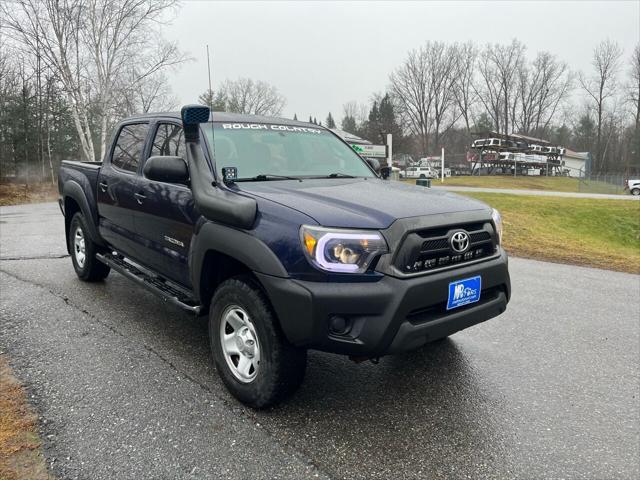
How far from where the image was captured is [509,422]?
9.38ft

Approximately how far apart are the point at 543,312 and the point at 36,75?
34641 mm

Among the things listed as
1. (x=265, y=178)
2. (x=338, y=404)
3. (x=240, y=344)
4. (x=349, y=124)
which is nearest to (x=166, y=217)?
(x=265, y=178)

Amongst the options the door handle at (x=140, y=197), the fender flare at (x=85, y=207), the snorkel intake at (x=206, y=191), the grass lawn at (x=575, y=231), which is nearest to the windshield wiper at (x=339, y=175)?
the snorkel intake at (x=206, y=191)

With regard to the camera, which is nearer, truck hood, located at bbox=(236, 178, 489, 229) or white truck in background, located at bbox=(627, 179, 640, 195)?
truck hood, located at bbox=(236, 178, 489, 229)

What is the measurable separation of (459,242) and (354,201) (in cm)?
68

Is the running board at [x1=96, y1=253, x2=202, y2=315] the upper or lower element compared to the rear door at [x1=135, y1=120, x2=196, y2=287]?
lower

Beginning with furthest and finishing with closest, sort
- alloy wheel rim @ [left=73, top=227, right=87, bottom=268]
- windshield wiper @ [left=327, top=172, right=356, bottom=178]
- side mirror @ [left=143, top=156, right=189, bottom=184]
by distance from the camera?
alloy wheel rim @ [left=73, top=227, right=87, bottom=268]
windshield wiper @ [left=327, top=172, right=356, bottom=178]
side mirror @ [left=143, top=156, right=189, bottom=184]

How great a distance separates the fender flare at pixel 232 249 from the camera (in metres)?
2.58

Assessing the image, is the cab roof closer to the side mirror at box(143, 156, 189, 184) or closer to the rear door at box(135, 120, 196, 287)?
the rear door at box(135, 120, 196, 287)

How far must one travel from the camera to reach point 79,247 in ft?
18.7

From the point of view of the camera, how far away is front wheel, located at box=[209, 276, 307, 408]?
2.65 meters

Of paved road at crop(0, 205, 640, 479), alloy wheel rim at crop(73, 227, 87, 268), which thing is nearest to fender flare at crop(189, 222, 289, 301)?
paved road at crop(0, 205, 640, 479)

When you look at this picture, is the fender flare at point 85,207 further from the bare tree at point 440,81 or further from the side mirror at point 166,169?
the bare tree at point 440,81

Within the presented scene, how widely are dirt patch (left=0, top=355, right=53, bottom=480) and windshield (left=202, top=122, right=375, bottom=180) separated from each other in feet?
6.26
